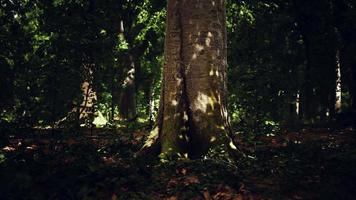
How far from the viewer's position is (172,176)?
668 cm

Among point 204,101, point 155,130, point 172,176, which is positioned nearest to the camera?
point 172,176

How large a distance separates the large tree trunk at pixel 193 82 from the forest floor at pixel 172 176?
72 cm

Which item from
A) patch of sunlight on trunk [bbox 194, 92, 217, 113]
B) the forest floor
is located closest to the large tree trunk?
patch of sunlight on trunk [bbox 194, 92, 217, 113]

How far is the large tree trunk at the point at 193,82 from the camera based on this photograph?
7.83 m

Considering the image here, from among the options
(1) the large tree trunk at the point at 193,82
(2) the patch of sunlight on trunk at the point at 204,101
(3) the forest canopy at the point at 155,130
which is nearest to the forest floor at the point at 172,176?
(3) the forest canopy at the point at 155,130

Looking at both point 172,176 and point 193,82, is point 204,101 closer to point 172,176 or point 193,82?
point 193,82

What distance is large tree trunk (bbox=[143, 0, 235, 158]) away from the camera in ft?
25.7

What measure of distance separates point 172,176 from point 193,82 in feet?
7.21

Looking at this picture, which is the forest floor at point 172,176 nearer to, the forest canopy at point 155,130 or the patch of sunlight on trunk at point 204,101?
the forest canopy at point 155,130

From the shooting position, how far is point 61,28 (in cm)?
841

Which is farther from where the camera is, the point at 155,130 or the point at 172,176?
the point at 155,130

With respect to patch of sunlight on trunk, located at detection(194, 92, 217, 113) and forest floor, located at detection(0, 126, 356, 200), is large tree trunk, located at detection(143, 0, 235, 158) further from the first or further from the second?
forest floor, located at detection(0, 126, 356, 200)

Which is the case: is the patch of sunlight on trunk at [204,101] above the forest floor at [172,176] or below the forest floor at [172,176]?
above

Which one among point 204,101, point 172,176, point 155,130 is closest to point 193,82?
point 204,101
